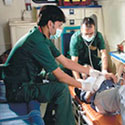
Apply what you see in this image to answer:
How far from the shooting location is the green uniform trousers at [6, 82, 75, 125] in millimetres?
1442

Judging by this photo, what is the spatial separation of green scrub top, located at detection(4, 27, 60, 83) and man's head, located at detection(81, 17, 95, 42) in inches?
37.2

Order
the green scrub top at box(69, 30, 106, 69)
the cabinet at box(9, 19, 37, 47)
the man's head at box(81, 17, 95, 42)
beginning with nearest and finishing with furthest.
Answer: the man's head at box(81, 17, 95, 42) → the green scrub top at box(69, 30, 106, 69) → the cabinet at box(9, 19, 37, 47)

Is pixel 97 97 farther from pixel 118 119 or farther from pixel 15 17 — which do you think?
pixel 15 17

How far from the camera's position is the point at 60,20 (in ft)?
5.04

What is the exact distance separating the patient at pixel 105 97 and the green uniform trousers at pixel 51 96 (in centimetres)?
23

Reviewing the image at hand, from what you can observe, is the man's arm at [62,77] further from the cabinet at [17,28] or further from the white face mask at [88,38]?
the cabinet at [17,28]

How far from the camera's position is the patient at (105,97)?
4.11 ft

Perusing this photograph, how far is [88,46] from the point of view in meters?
2.54

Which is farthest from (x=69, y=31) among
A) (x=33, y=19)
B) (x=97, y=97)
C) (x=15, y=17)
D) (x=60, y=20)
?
(x=97, y=97)

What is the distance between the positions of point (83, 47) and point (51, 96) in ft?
3.97

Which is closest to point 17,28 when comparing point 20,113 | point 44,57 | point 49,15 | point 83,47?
point 83,47

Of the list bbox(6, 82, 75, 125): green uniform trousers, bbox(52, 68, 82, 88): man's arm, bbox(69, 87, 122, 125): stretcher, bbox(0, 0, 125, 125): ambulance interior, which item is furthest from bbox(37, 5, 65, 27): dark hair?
bbox(0, 0, 125, 125): ambulance interior

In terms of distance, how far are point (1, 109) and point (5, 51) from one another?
1.99 meters

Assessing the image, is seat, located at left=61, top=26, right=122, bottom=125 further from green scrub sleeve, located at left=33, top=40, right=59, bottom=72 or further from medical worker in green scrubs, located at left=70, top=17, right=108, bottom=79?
medical worker in green scrubs, located at left=70, top=17, right=108, bottom=79
